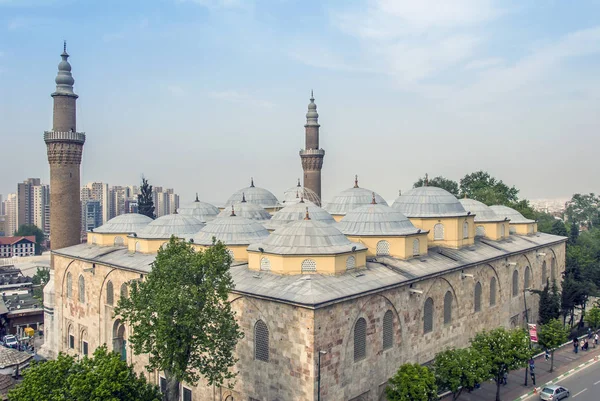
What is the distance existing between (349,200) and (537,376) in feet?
45.0

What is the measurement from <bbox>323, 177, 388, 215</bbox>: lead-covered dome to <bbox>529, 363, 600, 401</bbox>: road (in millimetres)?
13659

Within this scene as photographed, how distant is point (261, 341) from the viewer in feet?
60.5

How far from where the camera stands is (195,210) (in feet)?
112

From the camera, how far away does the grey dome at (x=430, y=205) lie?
2741 cm

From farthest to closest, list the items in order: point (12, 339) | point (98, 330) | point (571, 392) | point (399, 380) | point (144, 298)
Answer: point (12, 339) → point (98, 330) → point (571, 392) → point (399, 380) → point (144, 298)

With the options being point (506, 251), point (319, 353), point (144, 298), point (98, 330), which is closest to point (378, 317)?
point (319, 353)

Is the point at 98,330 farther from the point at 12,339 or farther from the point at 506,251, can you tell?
the point at 506,251

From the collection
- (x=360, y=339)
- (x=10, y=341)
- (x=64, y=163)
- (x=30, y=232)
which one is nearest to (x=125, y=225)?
(x=64, y=163)

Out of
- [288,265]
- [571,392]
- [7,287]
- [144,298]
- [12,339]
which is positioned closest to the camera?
[144,298]

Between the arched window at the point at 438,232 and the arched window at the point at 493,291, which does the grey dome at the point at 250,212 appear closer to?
the arched window at the point at 438,232

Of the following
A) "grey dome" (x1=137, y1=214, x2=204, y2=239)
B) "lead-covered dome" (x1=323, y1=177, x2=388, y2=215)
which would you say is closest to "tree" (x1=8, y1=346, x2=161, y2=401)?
"grey dome" (x1=137, y1=214, x2=204, y2=239)

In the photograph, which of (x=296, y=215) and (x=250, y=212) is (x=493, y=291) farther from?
(x=250, y=212)

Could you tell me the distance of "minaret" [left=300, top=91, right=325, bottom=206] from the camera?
137 feet

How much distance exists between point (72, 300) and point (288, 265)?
16760 mm
